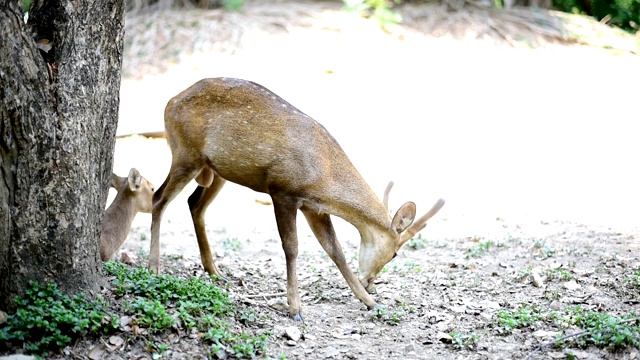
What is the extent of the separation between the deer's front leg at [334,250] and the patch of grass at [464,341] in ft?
3.33

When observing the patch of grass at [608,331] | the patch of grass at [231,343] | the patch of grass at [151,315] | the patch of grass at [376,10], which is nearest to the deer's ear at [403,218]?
the patch of grass at [608,331]

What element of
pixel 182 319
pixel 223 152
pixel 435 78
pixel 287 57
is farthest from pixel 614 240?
pixel 287 57

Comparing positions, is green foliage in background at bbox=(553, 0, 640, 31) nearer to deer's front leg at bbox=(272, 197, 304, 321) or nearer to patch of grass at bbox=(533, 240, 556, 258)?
patch of grass at bbox=(533, 240, 556, 258)

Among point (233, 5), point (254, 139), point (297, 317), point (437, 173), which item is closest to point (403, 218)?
point (297, 317)

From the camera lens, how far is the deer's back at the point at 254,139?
270 inches

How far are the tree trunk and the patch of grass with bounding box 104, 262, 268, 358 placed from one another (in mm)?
346

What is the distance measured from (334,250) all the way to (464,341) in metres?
1.52

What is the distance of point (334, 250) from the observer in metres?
7.29

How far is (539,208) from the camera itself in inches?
417

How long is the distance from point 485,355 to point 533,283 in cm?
168

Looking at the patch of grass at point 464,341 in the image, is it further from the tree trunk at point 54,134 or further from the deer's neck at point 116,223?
the deer's neck at point 116,223

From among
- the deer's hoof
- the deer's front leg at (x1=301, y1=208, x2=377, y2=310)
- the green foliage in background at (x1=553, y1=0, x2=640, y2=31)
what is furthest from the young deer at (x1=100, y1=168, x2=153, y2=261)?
the green foliage in background at (x1=553, y1=0, x2=640, y2=31)

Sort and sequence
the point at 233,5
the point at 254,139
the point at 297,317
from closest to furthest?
the point at 297,317 < the point at 254,139 < the point at 233,5

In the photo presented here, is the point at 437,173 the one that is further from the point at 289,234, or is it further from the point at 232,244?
the point at 289,234
